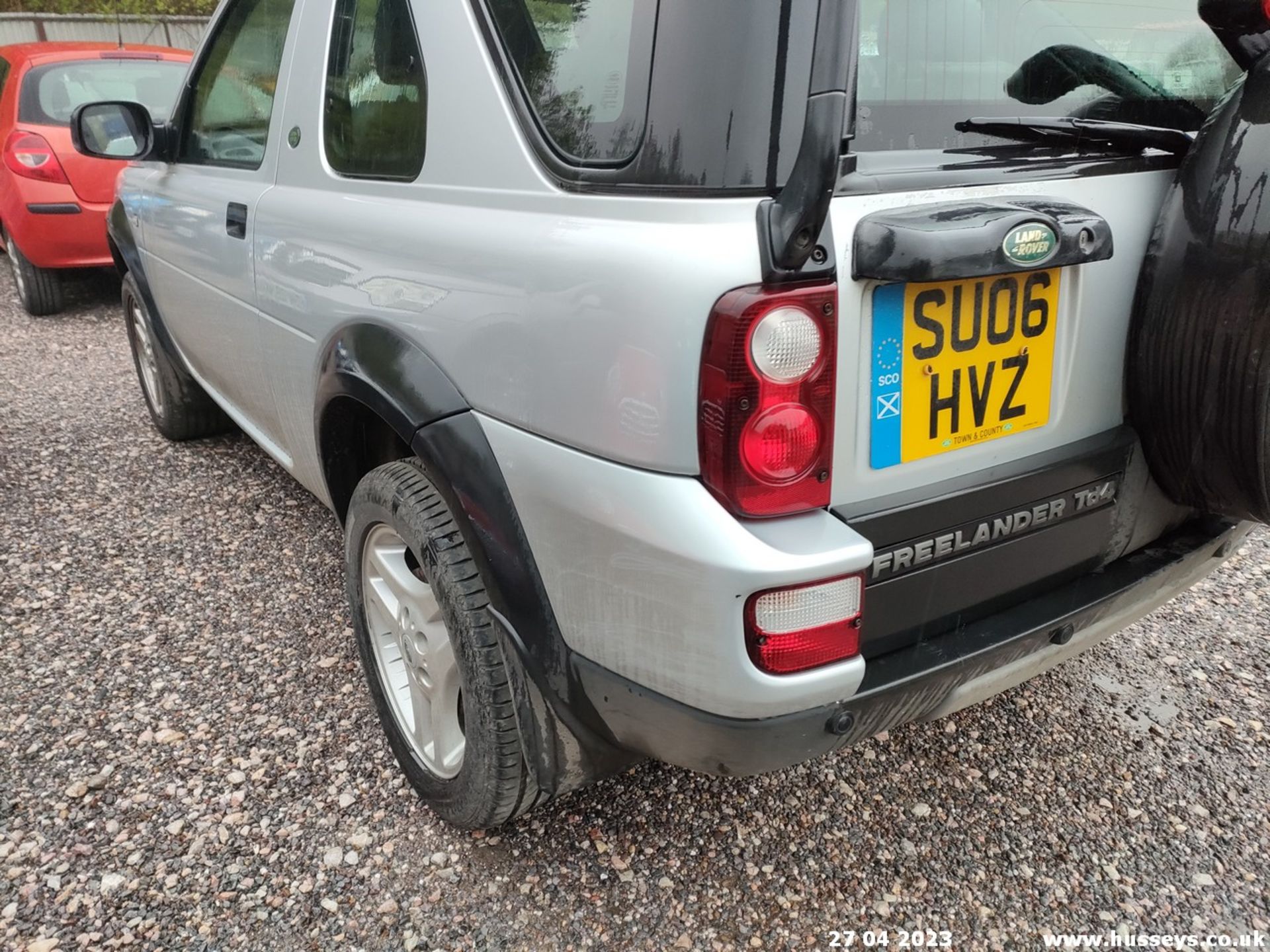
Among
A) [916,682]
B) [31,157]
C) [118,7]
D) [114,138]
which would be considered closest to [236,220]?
[114,138]

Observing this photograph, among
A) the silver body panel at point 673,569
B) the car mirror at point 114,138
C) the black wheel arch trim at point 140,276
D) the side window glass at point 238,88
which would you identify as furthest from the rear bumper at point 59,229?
the silver body panel at point 673,569

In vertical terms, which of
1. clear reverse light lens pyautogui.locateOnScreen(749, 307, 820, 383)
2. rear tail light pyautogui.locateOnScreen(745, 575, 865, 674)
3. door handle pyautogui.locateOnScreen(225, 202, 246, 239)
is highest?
door handle pyautogui.locateOnScreen(225, 202, 246, 239)

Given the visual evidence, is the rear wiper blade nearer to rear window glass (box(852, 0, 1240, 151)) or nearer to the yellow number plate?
rear window glass (box(852, 0, 1240, 151))

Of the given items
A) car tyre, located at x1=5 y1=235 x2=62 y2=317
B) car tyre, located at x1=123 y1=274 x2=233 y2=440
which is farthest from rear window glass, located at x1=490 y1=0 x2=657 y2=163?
car tyre, located at x1=5 y1=235 x2=62 y2=317

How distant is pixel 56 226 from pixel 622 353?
6318 millimetres

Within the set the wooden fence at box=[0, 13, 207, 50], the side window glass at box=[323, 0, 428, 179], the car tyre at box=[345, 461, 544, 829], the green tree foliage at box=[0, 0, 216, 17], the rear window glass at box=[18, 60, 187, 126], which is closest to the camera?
the car tyre at box=[345, 461, 544, 829]

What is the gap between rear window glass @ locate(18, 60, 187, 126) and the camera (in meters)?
6.22

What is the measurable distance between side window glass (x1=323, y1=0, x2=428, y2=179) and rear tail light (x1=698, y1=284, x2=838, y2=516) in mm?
890

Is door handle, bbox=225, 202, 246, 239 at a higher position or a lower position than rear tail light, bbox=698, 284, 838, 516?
higher

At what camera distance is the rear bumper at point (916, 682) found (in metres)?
1.47

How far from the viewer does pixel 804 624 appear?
1380mm

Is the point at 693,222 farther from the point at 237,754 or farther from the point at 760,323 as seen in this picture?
the point at 237,754

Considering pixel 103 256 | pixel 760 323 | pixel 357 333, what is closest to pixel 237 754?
pixel 357 333

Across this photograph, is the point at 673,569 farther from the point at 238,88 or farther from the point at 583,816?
the point at 238,88
